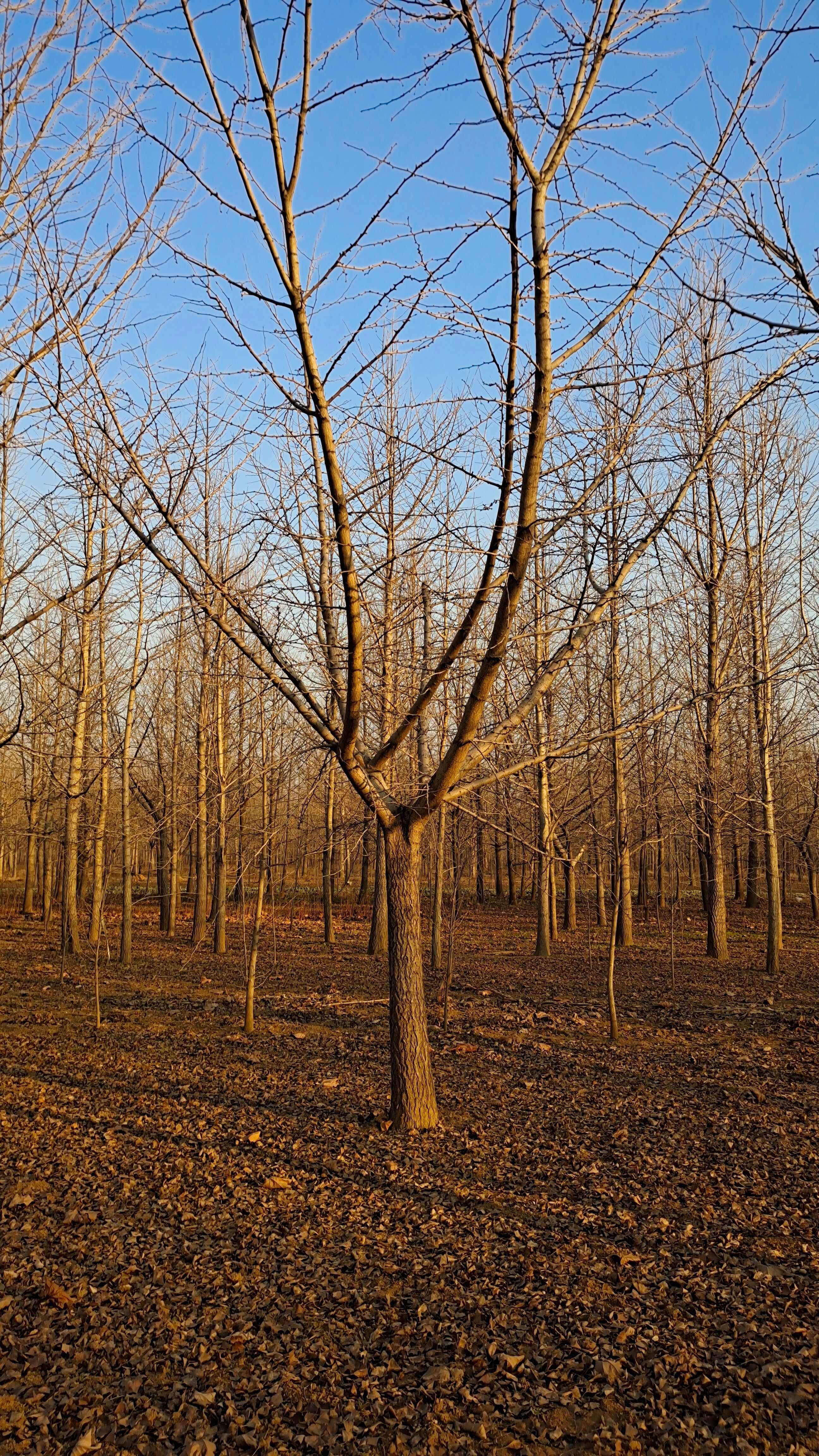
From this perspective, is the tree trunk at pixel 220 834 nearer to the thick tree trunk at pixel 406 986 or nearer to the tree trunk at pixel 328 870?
the tree trunk at pixel 328 870

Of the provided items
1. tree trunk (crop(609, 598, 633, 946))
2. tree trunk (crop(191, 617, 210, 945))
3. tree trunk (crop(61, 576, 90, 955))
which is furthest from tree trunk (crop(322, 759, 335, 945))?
tree trunk (crop(609, 598, 633, 946))

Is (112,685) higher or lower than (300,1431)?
higher

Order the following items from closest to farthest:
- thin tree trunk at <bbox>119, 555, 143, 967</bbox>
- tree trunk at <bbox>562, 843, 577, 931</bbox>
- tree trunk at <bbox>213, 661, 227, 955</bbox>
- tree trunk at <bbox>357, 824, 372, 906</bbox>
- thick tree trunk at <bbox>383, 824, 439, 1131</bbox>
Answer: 1. thick tree trunk at <bbox>383, 824, 439, 1131</bbox>
2. thin tree trunk at <bbox>119, 555, 143, 967</bbox>
3. tree trunk at <bbox>213, 661, 227, 955</bbox>
4. tree trunk at <bbox>562, 843, 577, 931</bbox>
5. tree trunk at <bbox>357, 824, 372, 906</bbox>

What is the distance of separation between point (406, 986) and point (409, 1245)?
4.64 ft

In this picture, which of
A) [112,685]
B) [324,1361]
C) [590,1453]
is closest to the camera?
[590,1453]

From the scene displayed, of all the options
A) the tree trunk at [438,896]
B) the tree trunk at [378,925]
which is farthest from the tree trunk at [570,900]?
the tree trunk at [438,896]

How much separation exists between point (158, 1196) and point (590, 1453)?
2.56m

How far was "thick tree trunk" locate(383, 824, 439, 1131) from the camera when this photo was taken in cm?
492

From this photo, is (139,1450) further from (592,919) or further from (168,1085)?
(592,919)

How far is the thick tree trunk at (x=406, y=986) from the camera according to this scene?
492 cm

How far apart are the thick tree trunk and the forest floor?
0.69 ft

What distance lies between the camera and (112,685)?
45.1ft

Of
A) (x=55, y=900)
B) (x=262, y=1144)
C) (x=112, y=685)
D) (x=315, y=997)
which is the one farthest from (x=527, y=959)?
(x=55, y=900)

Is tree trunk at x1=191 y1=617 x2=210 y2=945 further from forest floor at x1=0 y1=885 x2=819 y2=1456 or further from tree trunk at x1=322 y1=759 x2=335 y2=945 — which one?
forest floor at x1=0 y1=885 x2=819 y2=1456
